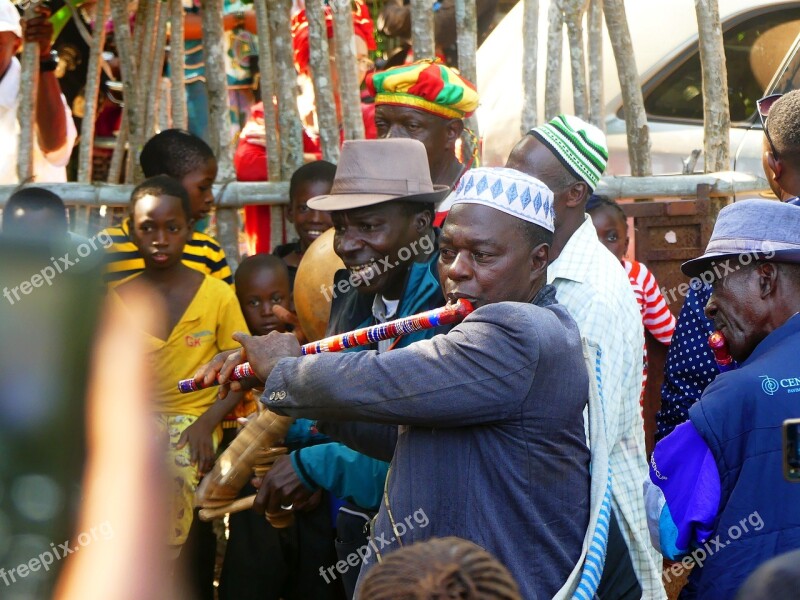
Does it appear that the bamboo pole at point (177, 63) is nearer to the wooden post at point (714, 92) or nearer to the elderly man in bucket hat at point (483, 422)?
the wooden post at point (714, 92)

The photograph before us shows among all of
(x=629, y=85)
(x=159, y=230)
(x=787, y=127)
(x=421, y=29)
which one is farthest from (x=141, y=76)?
(x=787, y=127)

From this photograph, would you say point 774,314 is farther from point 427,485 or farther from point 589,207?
point 589,207

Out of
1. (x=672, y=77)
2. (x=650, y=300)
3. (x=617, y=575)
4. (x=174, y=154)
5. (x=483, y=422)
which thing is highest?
(x=672, y=77)

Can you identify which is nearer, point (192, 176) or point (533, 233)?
point (533, 233)

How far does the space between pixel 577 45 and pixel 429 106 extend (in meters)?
1.18

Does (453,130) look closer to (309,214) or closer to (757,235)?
(309,214)

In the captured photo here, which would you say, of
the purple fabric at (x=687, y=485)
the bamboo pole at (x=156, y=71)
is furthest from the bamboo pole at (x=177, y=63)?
the purple fabric at (x=687, y=485)

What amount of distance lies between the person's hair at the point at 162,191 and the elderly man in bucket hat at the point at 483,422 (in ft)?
7.94

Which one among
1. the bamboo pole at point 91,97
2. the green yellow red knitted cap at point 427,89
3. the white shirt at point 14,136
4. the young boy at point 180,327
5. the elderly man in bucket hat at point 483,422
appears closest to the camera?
the elderly man in bucket hat at point 483,422

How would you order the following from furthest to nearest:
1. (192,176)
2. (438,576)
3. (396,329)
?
(192,176) → (396,329) → (438,576)

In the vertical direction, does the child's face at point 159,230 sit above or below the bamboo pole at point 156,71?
below

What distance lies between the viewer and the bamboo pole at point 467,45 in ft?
18.4

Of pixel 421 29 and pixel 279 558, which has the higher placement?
pixel 421 29

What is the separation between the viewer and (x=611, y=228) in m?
5.27
